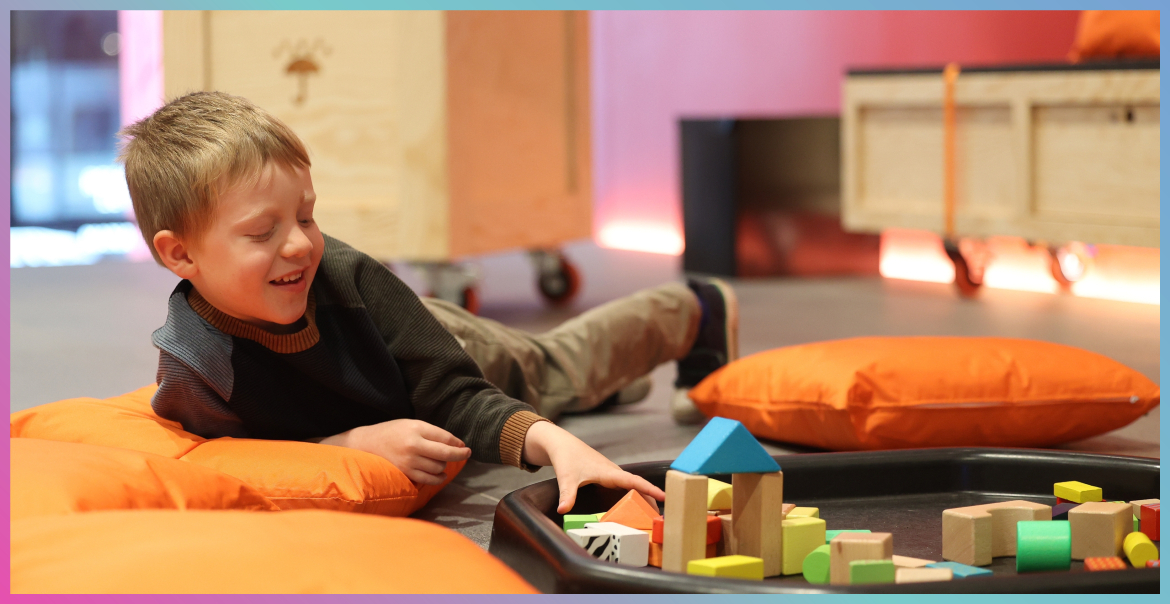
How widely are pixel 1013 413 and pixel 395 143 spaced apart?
53.5 inches

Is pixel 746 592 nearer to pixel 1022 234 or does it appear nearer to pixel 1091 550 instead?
pixel 1091 550

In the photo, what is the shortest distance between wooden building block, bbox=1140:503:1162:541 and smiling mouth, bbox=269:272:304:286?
663 millimetres

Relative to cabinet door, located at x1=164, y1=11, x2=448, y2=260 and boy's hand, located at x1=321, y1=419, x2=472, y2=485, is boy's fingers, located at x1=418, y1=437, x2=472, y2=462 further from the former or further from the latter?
cabinet door, located at x1=164, y1=11, x2=448, y2=260

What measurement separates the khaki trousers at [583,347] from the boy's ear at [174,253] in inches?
13.4

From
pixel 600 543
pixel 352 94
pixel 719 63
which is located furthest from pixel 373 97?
pixel 719 63

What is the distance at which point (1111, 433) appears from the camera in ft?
4.56

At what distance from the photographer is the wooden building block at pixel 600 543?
80cm

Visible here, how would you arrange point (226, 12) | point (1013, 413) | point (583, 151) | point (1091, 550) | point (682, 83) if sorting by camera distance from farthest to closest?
point (682, 83) < point (583, 151) < point (226, 12) < point (1013, 413) < point (1091, 550)

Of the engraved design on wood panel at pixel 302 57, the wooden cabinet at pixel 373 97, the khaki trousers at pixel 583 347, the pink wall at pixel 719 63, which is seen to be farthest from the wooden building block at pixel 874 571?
the pink wall at pixel 719 63

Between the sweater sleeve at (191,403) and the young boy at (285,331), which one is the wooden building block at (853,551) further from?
the sweater sleeve at (191,403)

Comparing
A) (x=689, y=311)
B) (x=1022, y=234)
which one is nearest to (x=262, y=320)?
(x=689, y=311)

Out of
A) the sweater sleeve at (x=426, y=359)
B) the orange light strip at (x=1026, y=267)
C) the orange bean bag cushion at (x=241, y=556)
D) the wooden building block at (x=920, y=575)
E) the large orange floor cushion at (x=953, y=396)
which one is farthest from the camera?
the orange light strip at (x=1026, y=267)

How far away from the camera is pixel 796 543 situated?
81 cm

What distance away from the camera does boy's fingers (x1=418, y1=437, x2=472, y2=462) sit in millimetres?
990
